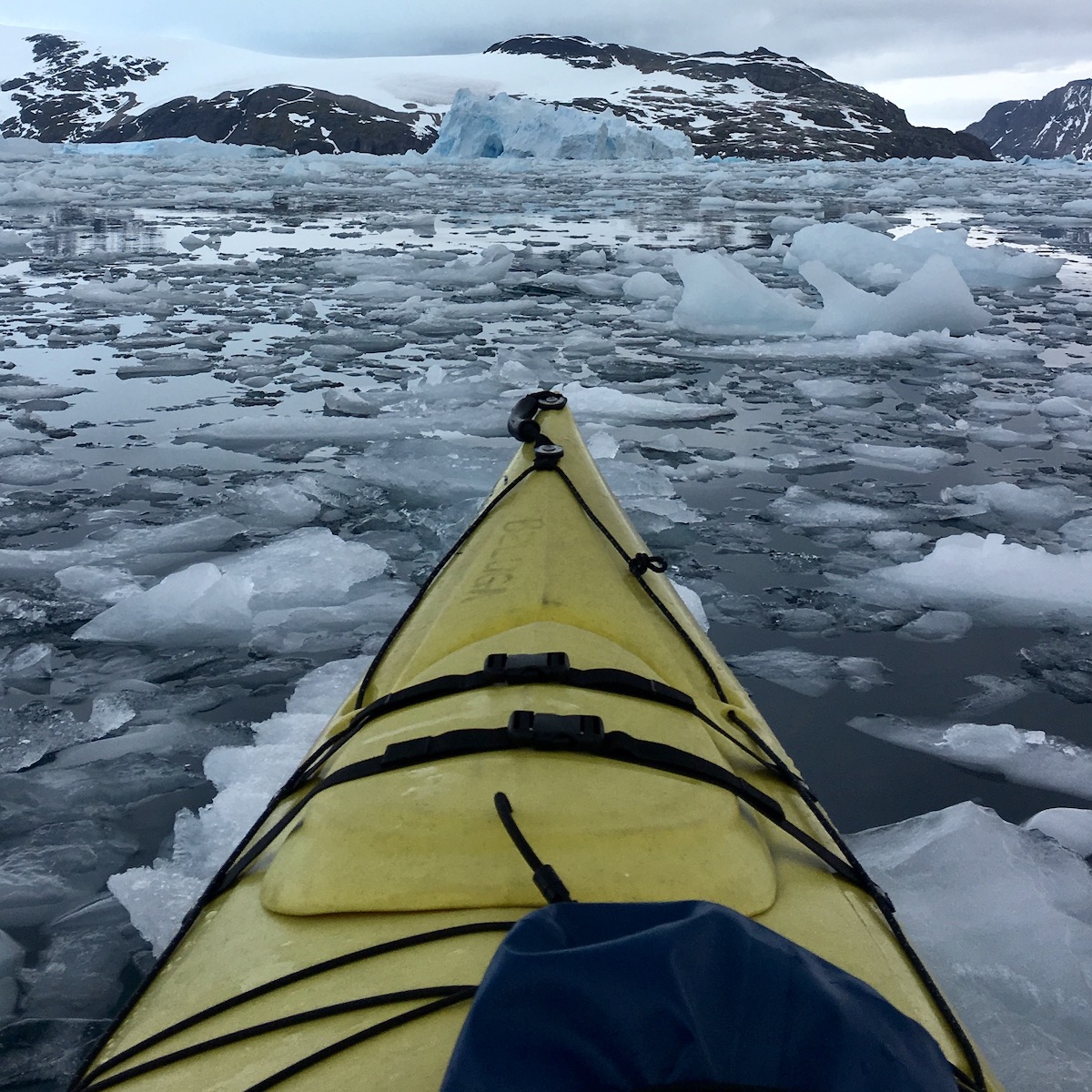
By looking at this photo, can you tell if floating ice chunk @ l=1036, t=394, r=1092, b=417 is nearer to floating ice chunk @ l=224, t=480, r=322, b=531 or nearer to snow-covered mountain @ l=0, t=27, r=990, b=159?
floating ice chunk @ l=224, t=480, r=322, b=531

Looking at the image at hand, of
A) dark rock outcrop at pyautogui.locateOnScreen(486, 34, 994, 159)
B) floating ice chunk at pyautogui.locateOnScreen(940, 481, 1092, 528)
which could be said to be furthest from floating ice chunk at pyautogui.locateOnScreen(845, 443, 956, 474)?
dark rock outcrop at pyautogui.locateOnScreen(486, 34, 994, 159)

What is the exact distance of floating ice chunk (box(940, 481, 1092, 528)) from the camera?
353 centimetres

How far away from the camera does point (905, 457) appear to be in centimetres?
418

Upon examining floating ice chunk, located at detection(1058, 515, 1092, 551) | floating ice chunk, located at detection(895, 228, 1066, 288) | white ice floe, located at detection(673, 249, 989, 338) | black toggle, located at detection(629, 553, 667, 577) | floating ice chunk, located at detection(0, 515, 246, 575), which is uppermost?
floating ice chunk, located at detection(895, 228, 1066, 288)

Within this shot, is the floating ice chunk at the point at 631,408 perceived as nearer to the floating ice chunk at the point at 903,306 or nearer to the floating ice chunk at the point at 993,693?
the floating ice chunk at the point at 903,306

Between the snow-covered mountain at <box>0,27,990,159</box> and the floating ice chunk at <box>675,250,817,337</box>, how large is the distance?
51577mm

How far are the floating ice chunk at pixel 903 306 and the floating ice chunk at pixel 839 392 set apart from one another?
1440 mm

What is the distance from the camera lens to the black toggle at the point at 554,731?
1352mm

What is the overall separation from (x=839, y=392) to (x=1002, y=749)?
3.42 meters

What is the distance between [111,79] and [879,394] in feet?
388

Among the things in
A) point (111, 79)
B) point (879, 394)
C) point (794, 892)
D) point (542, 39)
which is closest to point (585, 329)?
point (879, 394)

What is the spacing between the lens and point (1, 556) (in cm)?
310

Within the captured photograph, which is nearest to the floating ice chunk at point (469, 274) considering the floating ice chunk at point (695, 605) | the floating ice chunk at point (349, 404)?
the floating ice chunk at point (349, 404)

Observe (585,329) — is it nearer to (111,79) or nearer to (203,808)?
(203,808)
